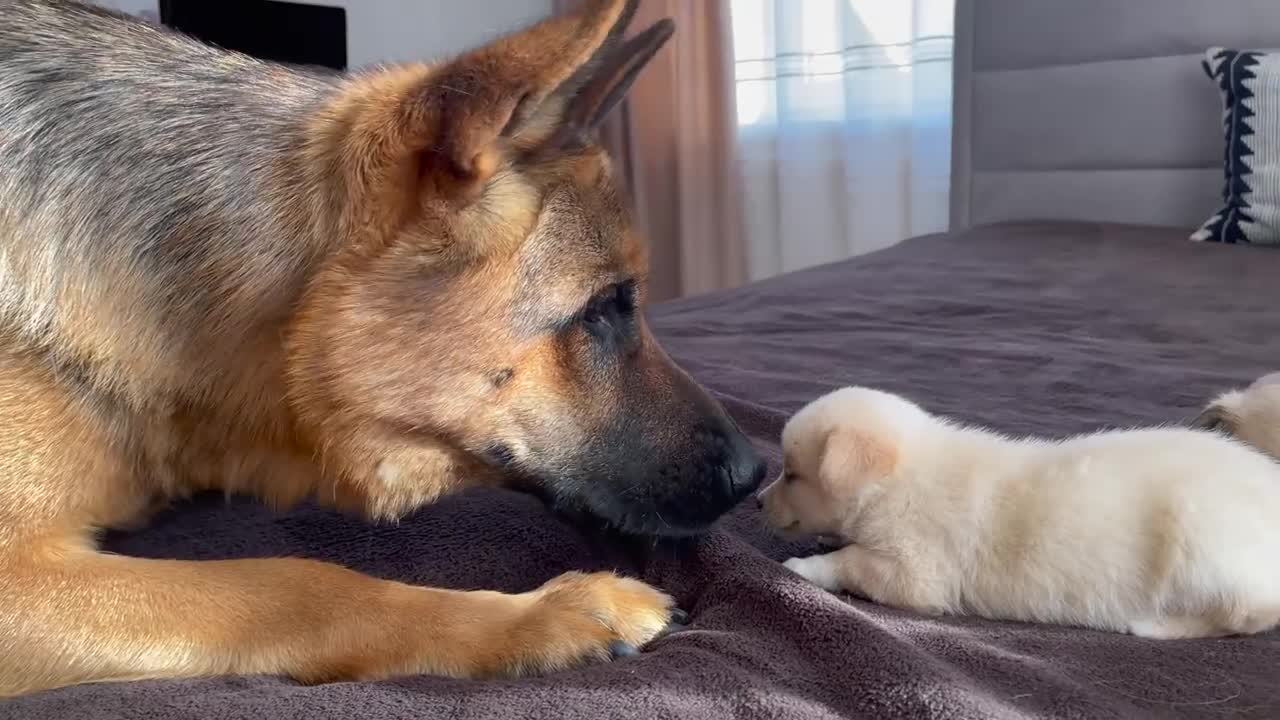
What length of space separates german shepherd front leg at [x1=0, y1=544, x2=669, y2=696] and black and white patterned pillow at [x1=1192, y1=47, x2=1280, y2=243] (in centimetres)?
238

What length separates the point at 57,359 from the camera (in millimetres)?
1067

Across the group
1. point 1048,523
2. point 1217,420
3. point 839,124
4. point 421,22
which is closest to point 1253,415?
point 1217,420

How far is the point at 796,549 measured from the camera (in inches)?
47.8

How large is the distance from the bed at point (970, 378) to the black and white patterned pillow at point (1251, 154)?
15 cm

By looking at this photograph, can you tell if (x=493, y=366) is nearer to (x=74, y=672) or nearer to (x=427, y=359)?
(x=427, y=359)

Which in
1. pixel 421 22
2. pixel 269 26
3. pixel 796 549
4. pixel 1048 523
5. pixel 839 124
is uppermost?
pixel 421 22

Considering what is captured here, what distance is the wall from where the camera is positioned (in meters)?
4.54

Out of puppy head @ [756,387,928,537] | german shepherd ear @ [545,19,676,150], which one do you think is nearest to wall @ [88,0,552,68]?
german shepherd ear @ [545,19,676,150]

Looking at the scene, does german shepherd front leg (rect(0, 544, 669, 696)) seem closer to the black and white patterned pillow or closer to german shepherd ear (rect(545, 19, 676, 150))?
german shepherd ear (rect(545, 19, 676, 150))

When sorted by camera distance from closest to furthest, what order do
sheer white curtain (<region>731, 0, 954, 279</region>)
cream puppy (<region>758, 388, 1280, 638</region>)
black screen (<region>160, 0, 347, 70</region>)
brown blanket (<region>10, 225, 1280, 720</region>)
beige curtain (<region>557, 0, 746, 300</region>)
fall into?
brown blanket (<region>10, 225, 1280, 720</region>)
cream puppy (<region>758, 388, 1280, 638</region>)
black screen (<region>160, 0, 347, 70</region>)
sheer white curtain (<region>731, 0, 954, 279</region>)
beige curtain (<region>557, 0, 746, 300</region>)

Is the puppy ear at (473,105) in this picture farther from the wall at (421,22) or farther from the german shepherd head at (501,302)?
the wall at (421,22)

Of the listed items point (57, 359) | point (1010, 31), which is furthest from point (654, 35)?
point (1010, 31)

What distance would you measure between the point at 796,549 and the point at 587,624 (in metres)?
0.36

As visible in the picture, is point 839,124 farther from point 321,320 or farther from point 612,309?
point 321,320
